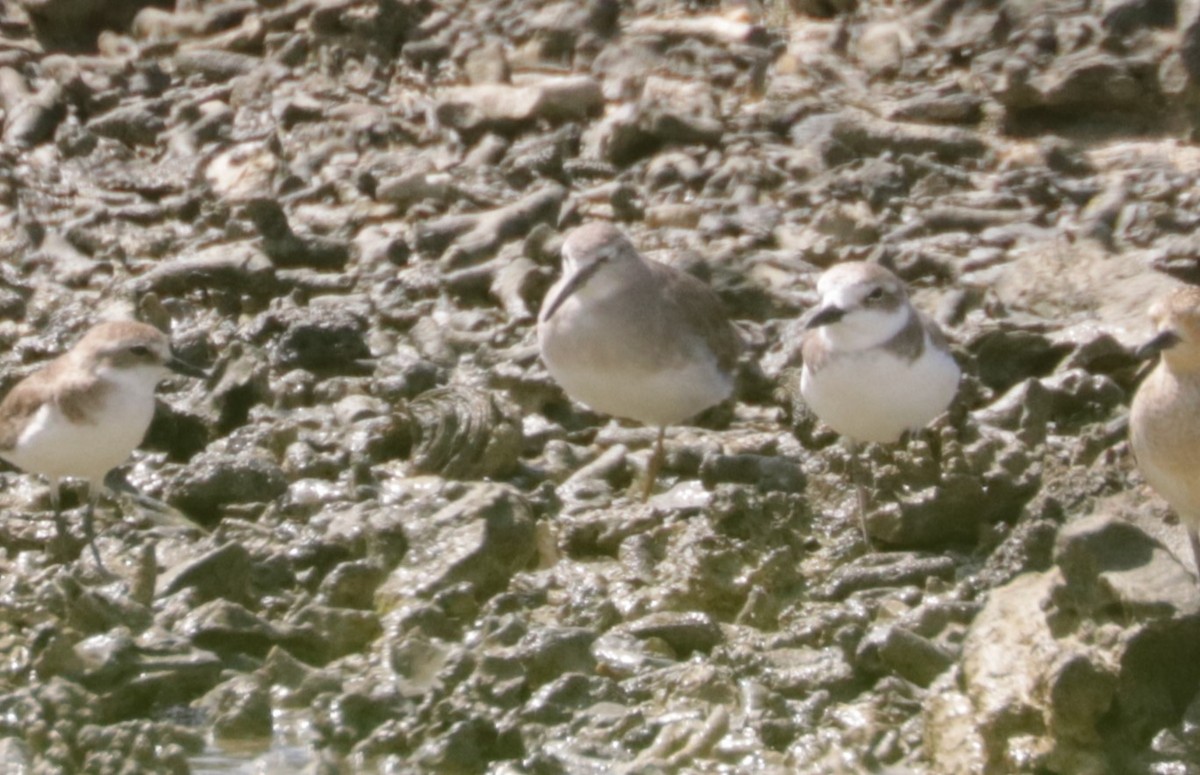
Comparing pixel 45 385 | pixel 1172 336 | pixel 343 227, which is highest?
pixel 1172 336

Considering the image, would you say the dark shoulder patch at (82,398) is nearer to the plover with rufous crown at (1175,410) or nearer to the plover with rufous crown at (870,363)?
the plover with rufous crown at (870,363)

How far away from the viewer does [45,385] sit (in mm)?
8992

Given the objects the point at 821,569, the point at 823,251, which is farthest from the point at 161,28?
the point at 821,569

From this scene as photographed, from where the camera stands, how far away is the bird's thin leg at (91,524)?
862cm

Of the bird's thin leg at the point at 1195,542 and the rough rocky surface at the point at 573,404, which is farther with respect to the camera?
the bird's thin leg at the point at 1195,542

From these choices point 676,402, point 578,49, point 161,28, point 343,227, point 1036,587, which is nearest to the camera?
point 1036,587

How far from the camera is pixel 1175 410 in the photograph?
284 inches

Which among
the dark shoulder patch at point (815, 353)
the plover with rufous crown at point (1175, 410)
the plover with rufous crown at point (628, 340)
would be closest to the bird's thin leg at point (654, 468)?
the plover with rufous crown at point (628, 340)

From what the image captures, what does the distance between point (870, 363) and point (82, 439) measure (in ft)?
11.3

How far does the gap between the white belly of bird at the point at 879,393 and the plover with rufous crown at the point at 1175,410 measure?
4.46 feet

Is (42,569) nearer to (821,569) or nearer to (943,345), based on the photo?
(821,569)

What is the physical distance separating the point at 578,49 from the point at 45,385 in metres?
5.13

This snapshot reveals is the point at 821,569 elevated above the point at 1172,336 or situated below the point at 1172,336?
below

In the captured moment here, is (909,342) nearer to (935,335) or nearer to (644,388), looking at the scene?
(935,335)
